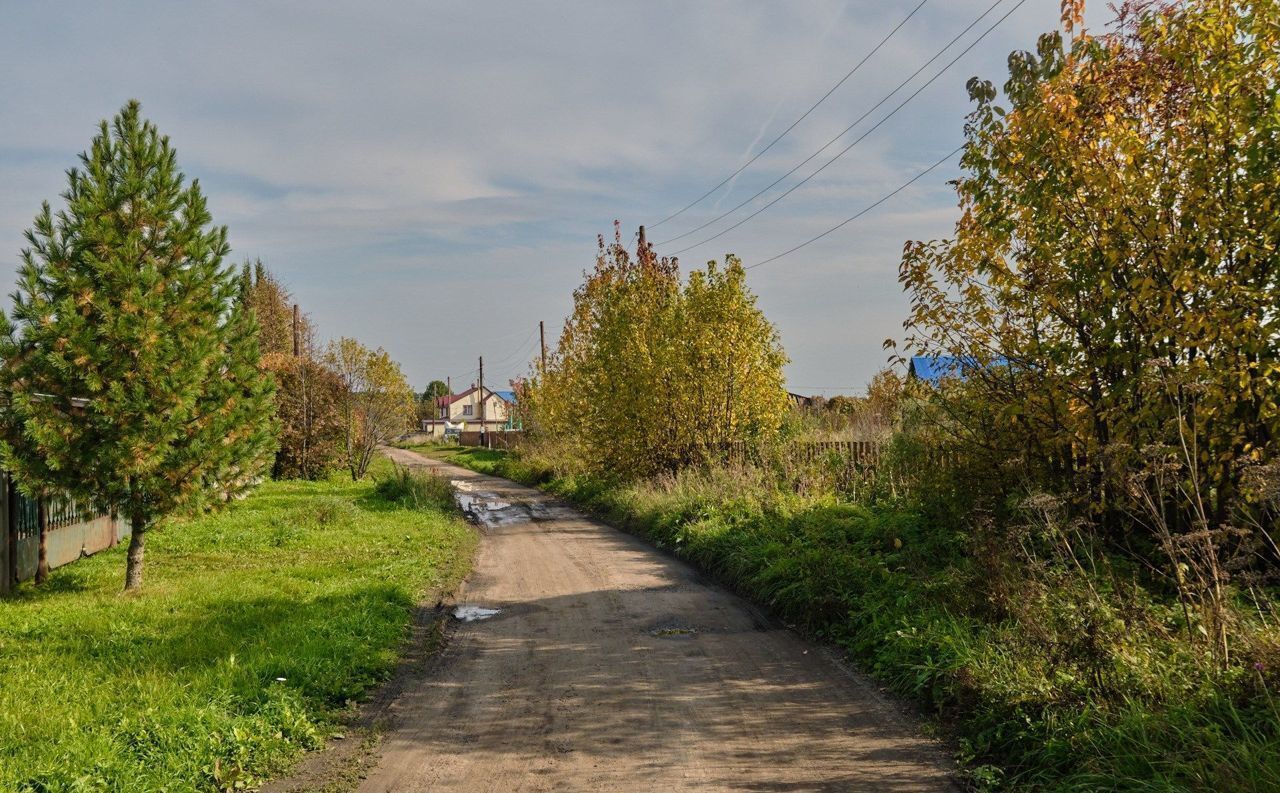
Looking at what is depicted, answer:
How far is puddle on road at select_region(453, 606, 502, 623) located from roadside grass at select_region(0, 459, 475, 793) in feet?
1.93

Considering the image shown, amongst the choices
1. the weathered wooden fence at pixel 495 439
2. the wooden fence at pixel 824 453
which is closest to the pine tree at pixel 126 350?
the wooden fence at pixel 824 453

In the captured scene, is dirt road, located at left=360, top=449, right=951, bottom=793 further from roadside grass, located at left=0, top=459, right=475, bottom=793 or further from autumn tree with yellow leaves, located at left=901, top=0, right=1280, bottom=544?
autumn tree with yellow leaves, located at left=901, top=0, right=1280, bottom=544

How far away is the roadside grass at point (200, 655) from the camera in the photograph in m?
4.91

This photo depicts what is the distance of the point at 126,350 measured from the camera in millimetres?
9719

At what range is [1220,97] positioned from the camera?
21.5 ft

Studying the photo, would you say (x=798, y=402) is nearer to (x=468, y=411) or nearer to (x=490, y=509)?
(x=490, y=509)

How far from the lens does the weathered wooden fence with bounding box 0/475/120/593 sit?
10555mm

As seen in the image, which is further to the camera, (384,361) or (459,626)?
(384,361)

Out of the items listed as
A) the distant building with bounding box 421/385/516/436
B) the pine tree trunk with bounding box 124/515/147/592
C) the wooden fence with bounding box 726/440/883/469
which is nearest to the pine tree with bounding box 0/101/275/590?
the pine tree trunk with bounding box 124/515/147/592

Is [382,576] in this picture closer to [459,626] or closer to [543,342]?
[459,626]

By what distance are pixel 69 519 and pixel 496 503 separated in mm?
11593

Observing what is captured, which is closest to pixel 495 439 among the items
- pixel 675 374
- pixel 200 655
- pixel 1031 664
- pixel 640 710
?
pixel 675 374

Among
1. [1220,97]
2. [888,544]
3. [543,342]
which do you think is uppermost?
[543,342]

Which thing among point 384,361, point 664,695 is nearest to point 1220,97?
point 664,695
